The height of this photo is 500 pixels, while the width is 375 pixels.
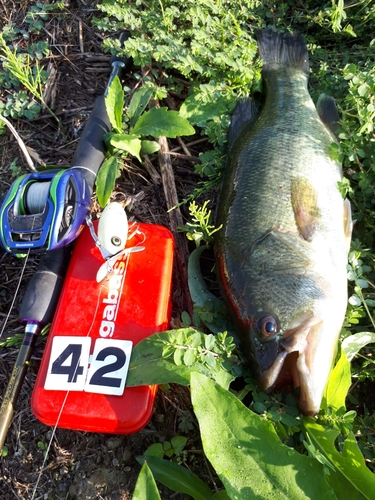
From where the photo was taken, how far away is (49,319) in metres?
2.62

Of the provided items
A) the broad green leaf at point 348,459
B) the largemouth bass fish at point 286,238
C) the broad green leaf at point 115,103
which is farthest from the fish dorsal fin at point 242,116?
the broad green leaf at point 348,459

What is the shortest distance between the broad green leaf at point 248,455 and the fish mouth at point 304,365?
0.25 meters

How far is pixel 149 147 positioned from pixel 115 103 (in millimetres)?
374

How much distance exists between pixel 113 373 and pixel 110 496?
2.16 feet

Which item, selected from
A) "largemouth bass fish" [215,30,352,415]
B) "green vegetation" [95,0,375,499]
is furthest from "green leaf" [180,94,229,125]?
"largemouth bass fish" [215,30,352,415]

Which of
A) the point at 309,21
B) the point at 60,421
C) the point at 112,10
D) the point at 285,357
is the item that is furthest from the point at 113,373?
the point at 309,21

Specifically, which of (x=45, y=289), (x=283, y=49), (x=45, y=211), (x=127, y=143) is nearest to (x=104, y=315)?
(x=45, y=289)

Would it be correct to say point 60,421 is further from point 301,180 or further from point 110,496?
point 301,180

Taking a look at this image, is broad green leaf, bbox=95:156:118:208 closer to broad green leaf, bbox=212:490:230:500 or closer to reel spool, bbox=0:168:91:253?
reel spool, bbox=0:168:91:253

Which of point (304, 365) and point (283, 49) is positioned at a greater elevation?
point (283, 49)

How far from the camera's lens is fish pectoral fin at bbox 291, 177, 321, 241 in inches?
98.0

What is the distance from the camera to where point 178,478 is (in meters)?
2.23

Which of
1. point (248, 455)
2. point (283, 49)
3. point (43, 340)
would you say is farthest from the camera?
point (283, 49)

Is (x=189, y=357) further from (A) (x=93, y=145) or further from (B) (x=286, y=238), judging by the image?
(A) (x=93, y=145)
